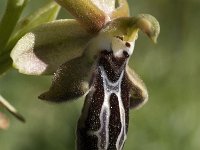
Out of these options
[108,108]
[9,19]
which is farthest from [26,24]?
[108,108]

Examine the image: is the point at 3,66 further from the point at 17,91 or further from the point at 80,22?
the point at 17,91

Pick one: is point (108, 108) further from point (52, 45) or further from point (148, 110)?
point (148, 110)

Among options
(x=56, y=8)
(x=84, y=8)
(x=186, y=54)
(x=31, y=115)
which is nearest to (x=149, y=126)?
(x=31, y=115)

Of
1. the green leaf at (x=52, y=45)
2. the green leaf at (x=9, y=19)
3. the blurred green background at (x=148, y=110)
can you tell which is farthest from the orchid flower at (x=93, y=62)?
the blurred green background at (x=148, y=110)

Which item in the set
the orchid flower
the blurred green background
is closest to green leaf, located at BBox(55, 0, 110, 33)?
the orchid flower

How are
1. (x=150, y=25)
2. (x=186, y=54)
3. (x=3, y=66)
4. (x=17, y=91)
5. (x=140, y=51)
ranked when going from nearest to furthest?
1. (x=150, y=25)
2. (x=3, y=66)
3. (x=17, y=91)
4. (x=186, y=54)
5. (x=140, y=51)

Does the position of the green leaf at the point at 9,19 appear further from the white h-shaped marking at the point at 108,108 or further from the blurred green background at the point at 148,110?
the blurred green background at the point at 148,110

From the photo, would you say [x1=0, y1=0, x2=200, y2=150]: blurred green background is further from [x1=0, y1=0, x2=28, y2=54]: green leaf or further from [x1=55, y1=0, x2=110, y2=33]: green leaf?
[x1=55, y1=0, x2=110, y2=33]: green leaf
